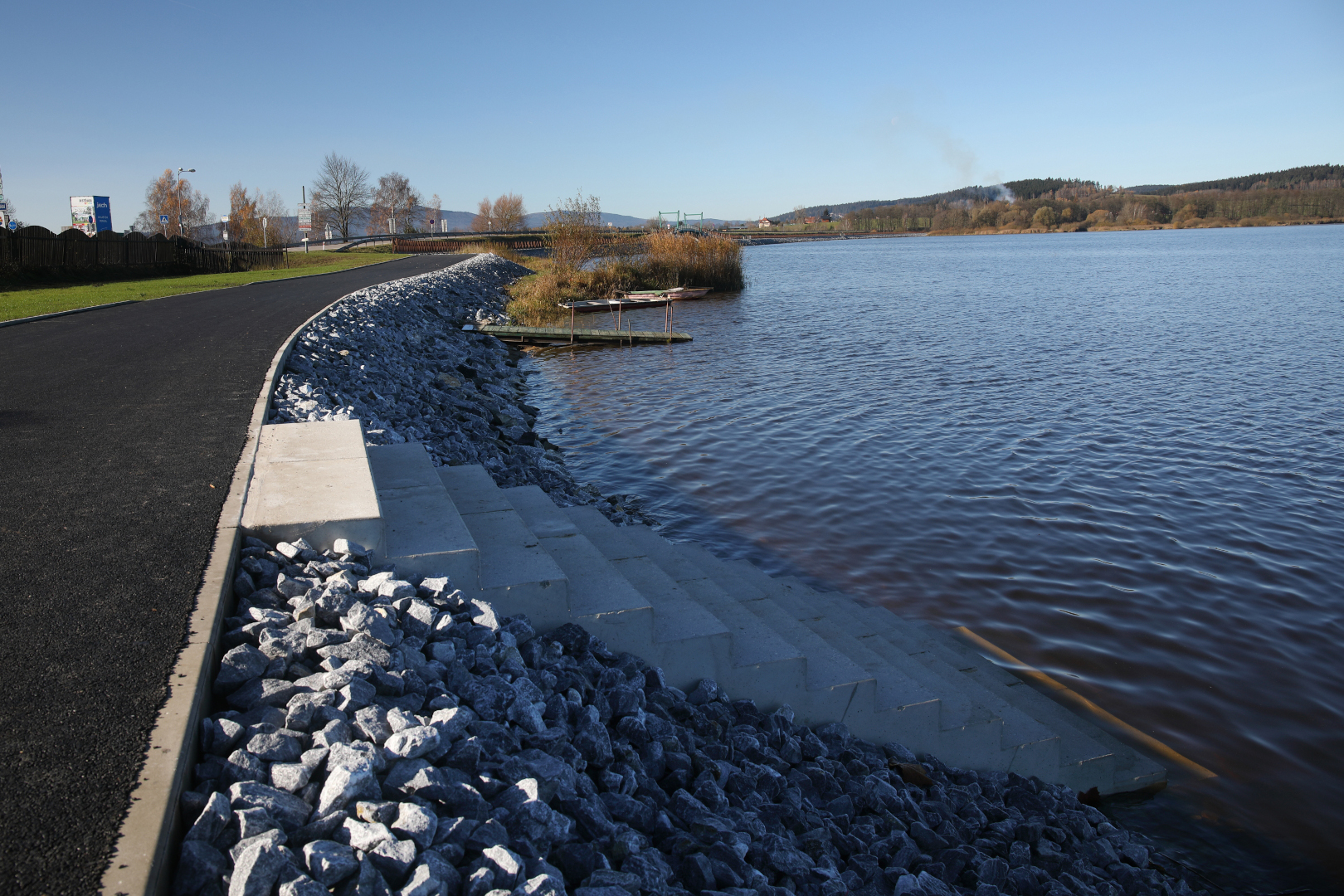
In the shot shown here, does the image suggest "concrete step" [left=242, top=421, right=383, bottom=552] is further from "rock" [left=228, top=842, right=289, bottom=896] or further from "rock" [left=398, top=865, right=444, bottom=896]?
"rock" [left=398, top=865, right=444, bottom=896]

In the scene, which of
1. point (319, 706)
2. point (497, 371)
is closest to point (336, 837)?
point (319, 706)

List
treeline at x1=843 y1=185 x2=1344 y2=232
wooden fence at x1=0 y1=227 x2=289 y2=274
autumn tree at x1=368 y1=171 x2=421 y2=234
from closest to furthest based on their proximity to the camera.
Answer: wooden fence at x1=0 y1=227 x2=289 y2=274 < autumn tree at x1=368 y1=171 x2=421 y2=234 < treeline at x1=843 y1=185 x2=1344 y2=232

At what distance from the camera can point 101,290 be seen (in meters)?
21.9

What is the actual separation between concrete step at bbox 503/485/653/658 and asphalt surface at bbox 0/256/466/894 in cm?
180

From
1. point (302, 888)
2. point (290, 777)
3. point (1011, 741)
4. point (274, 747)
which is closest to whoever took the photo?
point (302, 888)

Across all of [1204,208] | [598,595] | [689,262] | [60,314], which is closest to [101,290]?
[60,314]

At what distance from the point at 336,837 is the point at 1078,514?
9619 millimetres

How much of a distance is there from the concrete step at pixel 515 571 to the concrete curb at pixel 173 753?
119 centimetres

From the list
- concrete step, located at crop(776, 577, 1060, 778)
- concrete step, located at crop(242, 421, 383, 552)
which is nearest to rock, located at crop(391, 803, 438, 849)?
concrete step, located at crop(242, 421, 383, 552)

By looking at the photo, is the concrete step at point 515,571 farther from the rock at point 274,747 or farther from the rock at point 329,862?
the rock at point 329,862

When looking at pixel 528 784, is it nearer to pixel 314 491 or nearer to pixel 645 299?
pixel 314 491

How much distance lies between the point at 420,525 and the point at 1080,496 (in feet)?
29.7

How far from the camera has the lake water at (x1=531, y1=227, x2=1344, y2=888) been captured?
20.2ft

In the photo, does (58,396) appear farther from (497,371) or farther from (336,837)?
(497,371)
